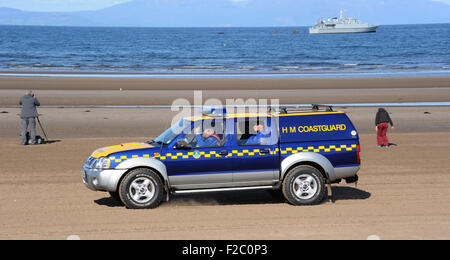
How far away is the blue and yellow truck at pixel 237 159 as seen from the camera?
12.1m

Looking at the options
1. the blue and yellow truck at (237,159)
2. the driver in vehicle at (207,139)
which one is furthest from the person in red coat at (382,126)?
the driver in vehicle at (207,139)

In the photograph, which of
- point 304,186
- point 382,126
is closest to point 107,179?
point 304,186

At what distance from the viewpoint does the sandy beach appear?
34.7 feet

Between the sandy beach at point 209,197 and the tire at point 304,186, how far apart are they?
0.20 metres

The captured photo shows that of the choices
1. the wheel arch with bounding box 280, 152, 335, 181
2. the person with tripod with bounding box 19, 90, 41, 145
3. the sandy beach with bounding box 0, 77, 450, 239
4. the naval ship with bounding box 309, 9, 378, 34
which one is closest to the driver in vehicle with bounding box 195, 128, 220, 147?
the sandy beach with bounding box 0, 77, 450, 239

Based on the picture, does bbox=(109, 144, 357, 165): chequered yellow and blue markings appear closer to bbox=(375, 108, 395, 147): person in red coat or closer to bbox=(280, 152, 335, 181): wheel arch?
bbox=(280, 152, 335, 181): wheel arch

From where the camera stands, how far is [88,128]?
82.4 feet

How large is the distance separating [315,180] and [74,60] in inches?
2652

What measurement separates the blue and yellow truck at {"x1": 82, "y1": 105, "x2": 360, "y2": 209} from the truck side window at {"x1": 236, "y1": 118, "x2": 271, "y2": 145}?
18 mm

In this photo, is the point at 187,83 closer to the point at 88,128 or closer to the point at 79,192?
the point at 88,128

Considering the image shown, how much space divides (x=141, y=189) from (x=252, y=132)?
2.29 metres

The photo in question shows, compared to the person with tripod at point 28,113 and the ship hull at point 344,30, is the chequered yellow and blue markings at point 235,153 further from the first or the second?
the ship hull at point 344,30

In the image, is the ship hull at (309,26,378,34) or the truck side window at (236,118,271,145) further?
the ship hull at (309,26,378,34)

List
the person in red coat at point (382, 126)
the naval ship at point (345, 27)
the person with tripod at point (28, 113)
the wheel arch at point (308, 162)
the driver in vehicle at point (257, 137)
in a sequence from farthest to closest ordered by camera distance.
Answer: the naval ship at point (345, 27), the person with tripod at point (28, 113), the person in red coat at point (382, 126), the driver in vehicle at point (257, 137), the wheel arch at point (308, 162)
